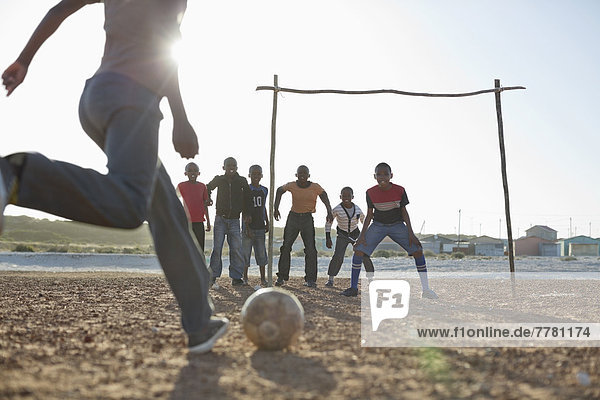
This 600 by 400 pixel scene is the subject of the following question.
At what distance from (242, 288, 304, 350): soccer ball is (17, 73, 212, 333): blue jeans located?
0.41 meters

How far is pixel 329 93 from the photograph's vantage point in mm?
9125

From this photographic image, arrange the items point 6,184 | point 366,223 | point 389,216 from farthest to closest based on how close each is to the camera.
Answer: point 366,223
point 389,216
point 6,184

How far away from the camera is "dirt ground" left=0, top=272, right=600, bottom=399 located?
2715 millimetres

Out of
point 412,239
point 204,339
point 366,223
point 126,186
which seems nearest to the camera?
point 126,186

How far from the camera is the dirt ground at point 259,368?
2715mm

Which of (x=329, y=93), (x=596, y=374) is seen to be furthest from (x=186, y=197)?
(x=596, y=374)

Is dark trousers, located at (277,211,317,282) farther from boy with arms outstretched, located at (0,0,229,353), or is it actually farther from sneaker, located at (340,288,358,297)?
boy with arms outstretched, located at (0,0,229,353)

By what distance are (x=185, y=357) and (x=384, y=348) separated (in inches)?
53.0

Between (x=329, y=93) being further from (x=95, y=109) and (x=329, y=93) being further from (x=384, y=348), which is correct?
(x=95, y=109)

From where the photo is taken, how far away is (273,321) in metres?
3.84

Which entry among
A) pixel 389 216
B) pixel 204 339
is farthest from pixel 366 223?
pixel 204 339

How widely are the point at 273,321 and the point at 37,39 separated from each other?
2.22 meters

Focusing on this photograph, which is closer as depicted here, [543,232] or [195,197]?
[195,197]

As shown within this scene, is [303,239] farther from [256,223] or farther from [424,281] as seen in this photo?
[424,281]
